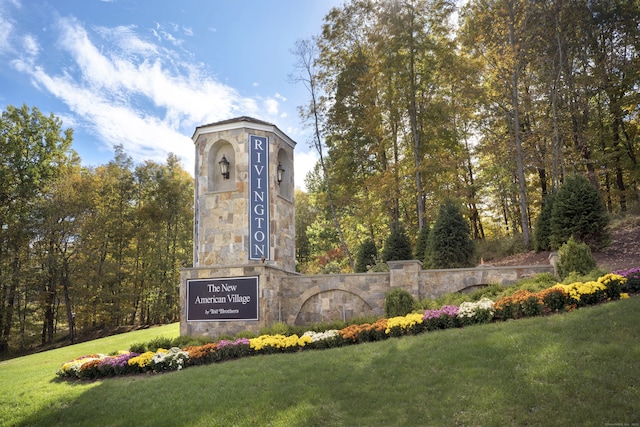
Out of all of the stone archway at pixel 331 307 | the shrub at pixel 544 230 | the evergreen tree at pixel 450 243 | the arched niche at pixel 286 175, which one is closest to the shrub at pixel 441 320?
the stone archway at pixel 331 307

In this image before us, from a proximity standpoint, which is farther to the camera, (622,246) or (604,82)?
(604,82)

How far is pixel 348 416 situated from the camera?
5.62 metres

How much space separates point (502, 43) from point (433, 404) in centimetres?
1785

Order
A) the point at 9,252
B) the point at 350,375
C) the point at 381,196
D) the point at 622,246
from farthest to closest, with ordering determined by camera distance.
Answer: the point at 9,252, the point at 381,196, the point at 622,246, the point at 350,375

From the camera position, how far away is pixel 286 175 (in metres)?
15.3

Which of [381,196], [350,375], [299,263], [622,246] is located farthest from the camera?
[299,263]

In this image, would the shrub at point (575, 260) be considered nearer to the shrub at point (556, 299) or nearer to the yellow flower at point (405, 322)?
the shrub at point (556, 299)

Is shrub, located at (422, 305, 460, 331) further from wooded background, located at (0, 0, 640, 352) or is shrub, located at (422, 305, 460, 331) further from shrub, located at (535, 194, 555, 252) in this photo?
wooded background, located at (0, 0, 640, 352)

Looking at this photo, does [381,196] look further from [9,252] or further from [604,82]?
[9,252]

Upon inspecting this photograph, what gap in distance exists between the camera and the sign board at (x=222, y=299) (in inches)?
464

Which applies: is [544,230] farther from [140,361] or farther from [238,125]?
[140,361]

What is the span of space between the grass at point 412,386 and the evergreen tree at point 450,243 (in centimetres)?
761

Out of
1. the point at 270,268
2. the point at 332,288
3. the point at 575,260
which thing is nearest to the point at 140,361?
the point at 270,268

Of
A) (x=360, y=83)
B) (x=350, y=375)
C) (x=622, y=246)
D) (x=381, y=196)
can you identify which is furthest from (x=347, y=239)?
(x=350, y=375)
